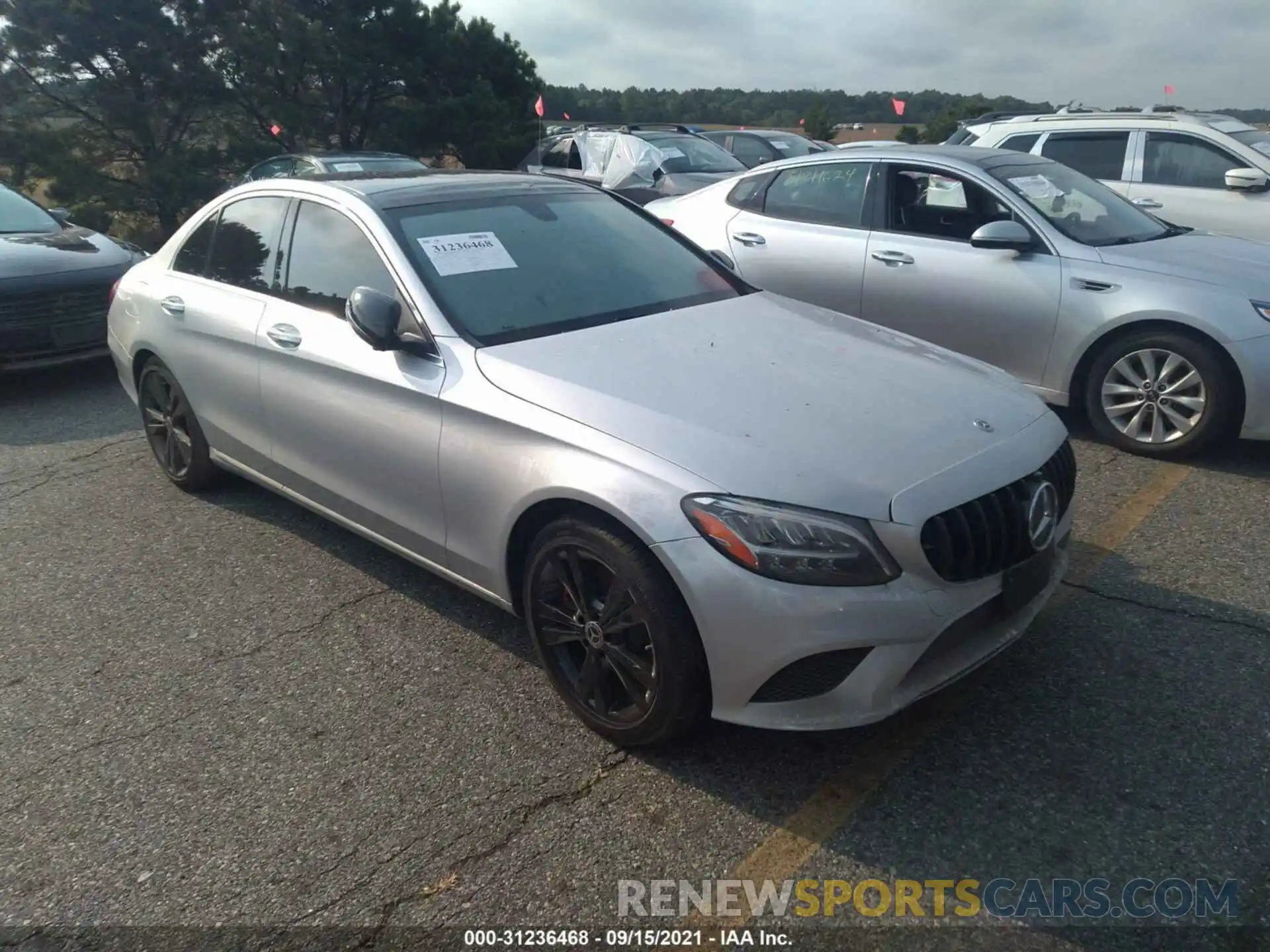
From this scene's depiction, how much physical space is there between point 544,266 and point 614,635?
1.56 m

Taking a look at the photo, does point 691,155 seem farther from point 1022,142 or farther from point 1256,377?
point 1256,377

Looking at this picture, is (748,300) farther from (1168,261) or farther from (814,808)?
(1168,261)

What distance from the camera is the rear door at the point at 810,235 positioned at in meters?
6.27

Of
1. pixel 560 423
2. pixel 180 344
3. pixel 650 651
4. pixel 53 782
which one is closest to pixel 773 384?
pixel 560 423

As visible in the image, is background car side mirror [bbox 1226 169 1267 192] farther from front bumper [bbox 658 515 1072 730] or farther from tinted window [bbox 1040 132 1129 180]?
front bumper [bbox 658 515 1072 730]

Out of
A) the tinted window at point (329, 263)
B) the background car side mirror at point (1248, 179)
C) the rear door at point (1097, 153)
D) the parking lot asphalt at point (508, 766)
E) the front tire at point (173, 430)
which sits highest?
the rear door at point (1097, 153)

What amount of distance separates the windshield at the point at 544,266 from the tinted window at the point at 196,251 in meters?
1.53

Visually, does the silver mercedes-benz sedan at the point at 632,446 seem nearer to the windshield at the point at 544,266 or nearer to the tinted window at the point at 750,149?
the windshield at the point at 544,266

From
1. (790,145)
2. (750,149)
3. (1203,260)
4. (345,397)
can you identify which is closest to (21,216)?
(345,397)

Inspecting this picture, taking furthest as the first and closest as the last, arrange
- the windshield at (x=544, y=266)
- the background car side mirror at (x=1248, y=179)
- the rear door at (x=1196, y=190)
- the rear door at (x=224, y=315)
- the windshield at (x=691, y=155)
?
1. the windshield at (x=691, y=155)
2. the rear door at (x=1196, y=190)
3. the background car side mirror at (x=1248, y=179)
4. the rear door at (x=224, y=315)
5. the windshield at (x=544, y=266)

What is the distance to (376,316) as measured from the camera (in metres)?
3.41

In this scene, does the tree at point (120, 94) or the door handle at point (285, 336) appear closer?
the door handle at point (285, 336)

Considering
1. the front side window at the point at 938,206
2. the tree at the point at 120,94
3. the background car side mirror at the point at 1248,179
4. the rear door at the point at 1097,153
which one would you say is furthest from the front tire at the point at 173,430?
the tree at the point at 120,94

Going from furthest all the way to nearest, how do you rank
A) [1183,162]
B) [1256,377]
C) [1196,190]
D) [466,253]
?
[1183,162], [1196,190], [1256,377], [466,253]
